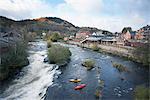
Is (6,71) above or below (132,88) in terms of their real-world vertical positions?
above

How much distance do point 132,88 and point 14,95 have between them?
10237mm

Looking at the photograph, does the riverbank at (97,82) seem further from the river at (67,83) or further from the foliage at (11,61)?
the foliage at (11,61)

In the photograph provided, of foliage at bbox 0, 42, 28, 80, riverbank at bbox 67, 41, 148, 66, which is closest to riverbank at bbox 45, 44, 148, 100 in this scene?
foliage at bbox 0, 42, 28, 80

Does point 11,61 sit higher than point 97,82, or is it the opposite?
point 11,61

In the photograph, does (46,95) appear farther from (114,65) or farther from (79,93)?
(114,65)

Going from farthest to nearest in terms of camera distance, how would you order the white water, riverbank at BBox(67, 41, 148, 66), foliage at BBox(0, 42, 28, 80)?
1. riverbank at BBox(67, 41, 148, 66)
2. foliage at BBox(0, 42, 28, 80)
3. the white water

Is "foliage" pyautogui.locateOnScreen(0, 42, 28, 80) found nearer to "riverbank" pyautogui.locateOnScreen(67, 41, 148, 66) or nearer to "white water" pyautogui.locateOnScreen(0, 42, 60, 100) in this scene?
"white water" pyautogui.locateOnScreen(0, 42, 60, 100)

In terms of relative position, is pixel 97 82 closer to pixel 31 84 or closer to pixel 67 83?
pixel 67 83

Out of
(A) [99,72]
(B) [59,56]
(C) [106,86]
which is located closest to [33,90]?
(C) [106,86]

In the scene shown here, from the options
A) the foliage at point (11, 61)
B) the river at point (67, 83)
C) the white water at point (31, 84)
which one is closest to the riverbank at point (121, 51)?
the river at point (67, 83)

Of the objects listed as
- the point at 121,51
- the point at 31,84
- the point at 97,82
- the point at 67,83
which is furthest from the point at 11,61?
the point at 121,51

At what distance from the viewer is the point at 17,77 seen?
24797mm

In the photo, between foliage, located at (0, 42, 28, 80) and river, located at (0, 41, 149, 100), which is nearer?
river, located at (0, 41, 149, 100)

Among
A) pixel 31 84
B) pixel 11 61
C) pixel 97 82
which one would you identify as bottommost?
pixel 97 82
